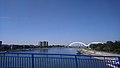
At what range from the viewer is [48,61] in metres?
8.53

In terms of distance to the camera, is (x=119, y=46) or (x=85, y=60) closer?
(x=85, y=60)

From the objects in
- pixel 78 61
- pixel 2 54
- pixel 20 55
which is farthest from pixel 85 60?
pixel 2 54

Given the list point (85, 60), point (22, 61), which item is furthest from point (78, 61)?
point (22, 61)

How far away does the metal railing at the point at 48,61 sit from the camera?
8.43 metres

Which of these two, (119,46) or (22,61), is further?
(119,46)

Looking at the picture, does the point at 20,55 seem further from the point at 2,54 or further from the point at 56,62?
the point at 56,62

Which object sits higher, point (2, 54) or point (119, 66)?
point (2, 54)

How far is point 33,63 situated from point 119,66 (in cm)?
355

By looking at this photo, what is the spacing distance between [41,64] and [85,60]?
6.14 ft

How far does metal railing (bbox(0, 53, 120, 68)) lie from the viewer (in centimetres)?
843

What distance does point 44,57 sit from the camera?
846 cm

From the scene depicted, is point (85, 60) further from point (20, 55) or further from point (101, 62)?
point (20, 55)

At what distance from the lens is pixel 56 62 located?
340 inches

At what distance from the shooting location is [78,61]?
8617 millimetres
